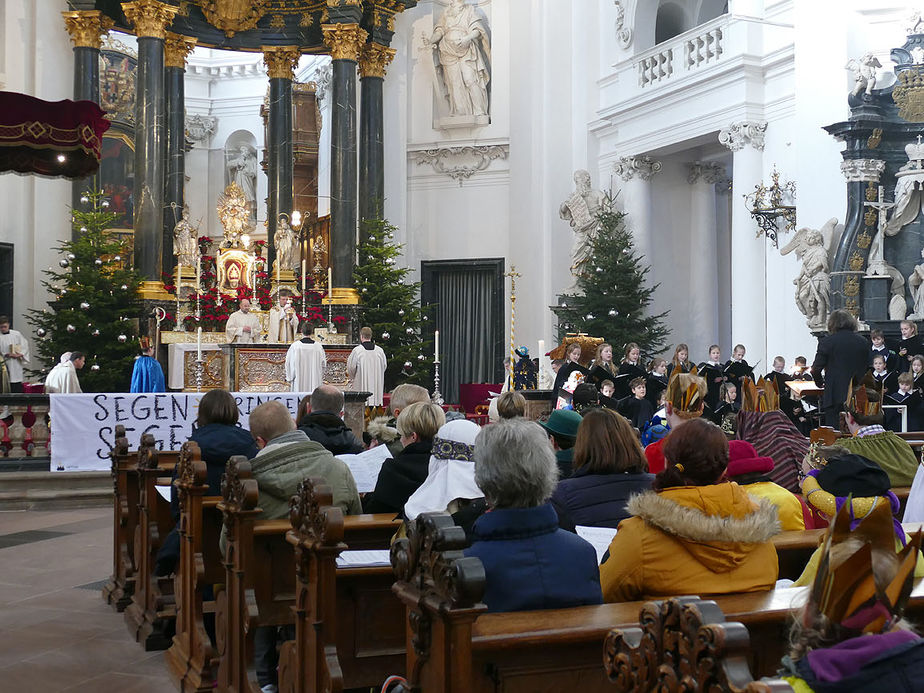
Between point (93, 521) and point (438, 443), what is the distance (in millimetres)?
7096

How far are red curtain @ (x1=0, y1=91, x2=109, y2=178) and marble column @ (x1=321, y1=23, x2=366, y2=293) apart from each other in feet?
32.4

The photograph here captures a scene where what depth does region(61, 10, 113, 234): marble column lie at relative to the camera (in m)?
18.2

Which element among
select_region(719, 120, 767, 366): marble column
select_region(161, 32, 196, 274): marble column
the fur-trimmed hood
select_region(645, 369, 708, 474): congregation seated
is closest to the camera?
the fur-trimmed hood

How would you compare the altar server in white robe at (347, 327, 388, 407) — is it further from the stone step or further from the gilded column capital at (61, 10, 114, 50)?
the gilded column capital at (61, 10, 114, 50)

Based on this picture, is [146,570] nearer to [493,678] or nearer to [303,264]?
[493,678]

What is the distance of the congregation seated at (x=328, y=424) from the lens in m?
5.91

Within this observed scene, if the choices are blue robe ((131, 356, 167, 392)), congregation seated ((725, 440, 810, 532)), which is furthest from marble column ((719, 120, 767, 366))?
congregation seated ((725, 440, 810, 532))

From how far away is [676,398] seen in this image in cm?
609

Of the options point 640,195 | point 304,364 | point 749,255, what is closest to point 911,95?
point 749,255

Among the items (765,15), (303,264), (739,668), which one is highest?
(765,15)

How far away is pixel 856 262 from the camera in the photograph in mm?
13539

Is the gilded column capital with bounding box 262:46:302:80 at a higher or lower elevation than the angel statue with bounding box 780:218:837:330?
higher

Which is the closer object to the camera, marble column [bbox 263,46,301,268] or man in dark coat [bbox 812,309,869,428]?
man in dark coat [bbox 812,309,869,428]

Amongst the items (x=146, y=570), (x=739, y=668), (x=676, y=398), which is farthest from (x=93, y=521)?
(x=739, y=668)
